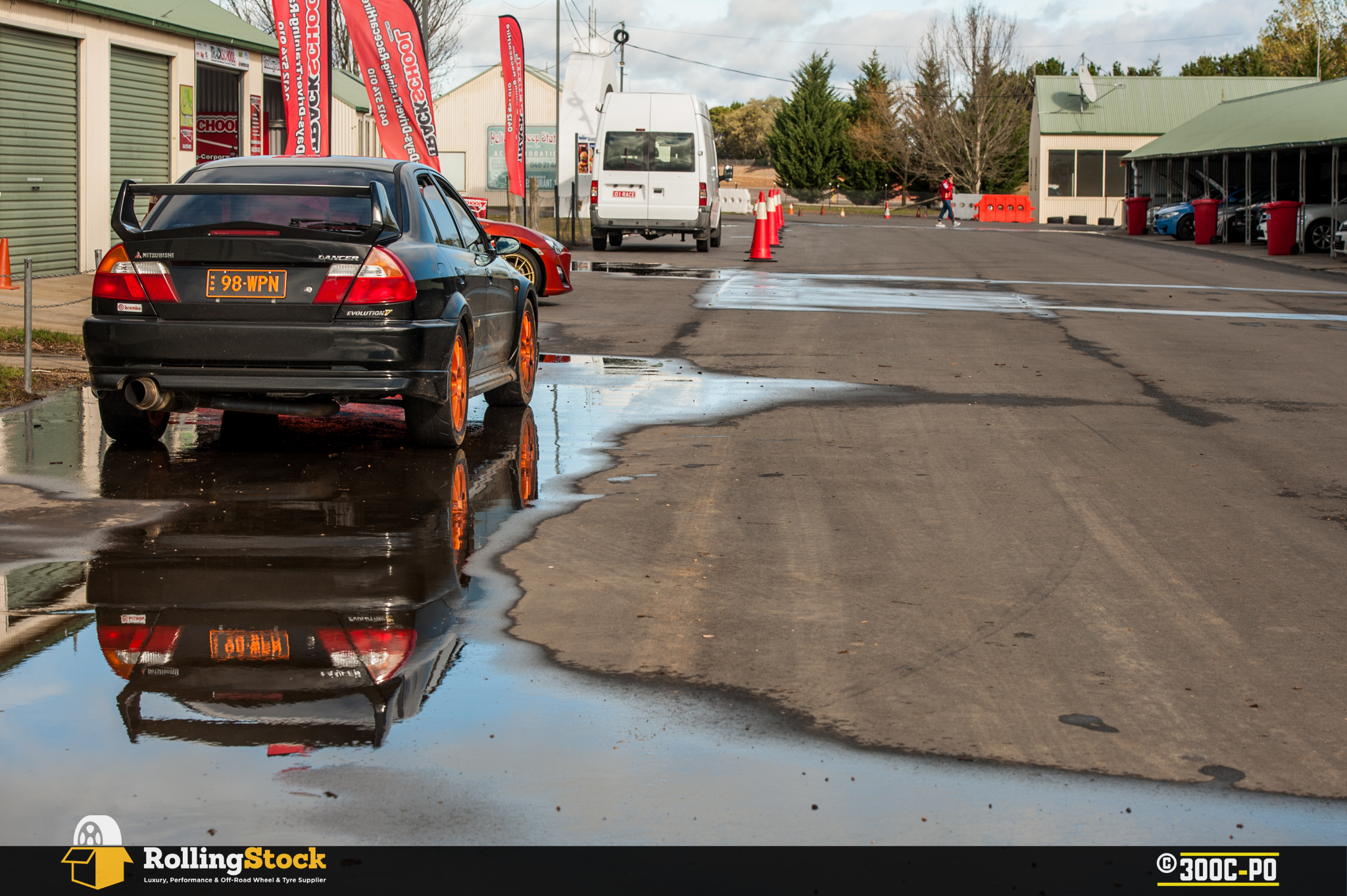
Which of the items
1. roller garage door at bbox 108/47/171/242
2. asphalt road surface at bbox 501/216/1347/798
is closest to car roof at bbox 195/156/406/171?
asphalt road surface at bbox 501/216/1347/798

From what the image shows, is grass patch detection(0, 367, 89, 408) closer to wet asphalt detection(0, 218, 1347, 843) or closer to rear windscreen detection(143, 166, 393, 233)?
wet asphalt detection(0, 218, 1347, 843)

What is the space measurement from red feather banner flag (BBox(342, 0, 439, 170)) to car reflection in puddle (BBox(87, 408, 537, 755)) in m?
14.0

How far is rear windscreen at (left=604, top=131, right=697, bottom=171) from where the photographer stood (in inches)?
1156

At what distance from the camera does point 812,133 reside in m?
89.4

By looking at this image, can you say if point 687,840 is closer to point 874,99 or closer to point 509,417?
point 509,417

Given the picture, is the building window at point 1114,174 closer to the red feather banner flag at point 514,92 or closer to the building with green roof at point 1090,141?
the building with green roof at point 1090,141

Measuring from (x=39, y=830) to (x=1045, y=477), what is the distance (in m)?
5.96

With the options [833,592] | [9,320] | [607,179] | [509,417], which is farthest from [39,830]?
→ [607,179]

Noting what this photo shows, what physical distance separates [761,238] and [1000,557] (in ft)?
77.3

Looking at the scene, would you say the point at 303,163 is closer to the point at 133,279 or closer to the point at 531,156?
the point at 133,279

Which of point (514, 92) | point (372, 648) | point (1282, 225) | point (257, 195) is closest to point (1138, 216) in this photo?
point (1282, 225)

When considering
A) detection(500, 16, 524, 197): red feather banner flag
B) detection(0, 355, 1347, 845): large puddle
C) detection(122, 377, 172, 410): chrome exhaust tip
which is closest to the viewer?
detection(0, 355, 1347, 845): large puddle

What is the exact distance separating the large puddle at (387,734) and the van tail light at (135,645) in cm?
2
